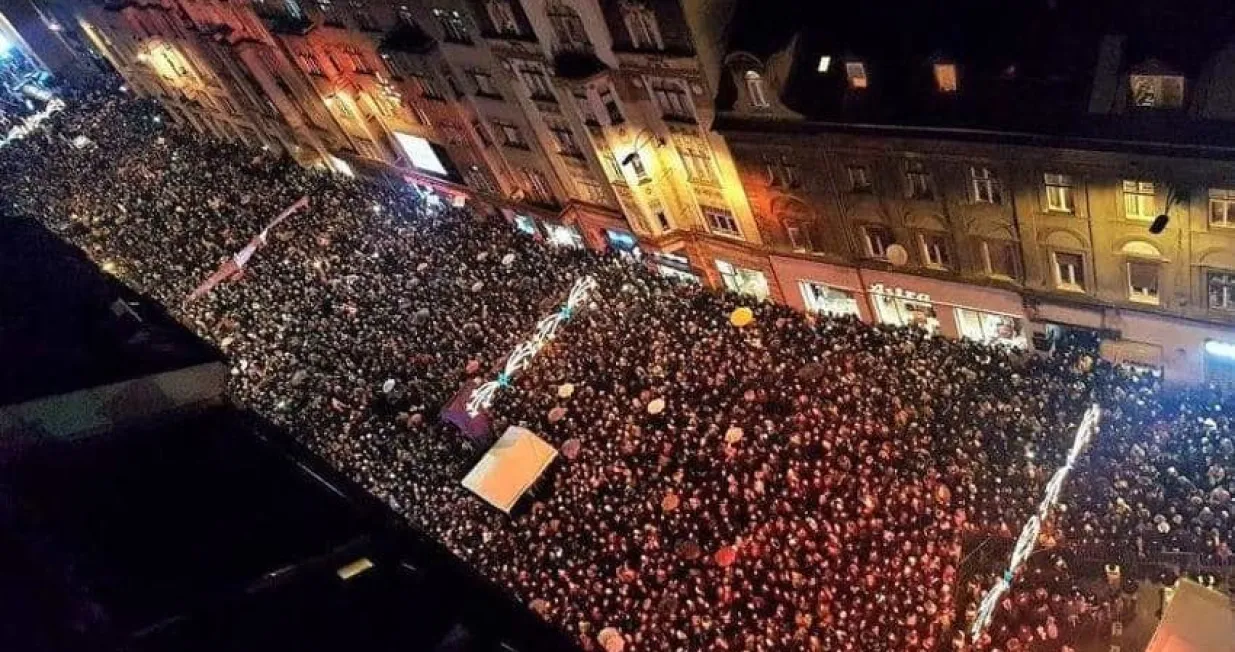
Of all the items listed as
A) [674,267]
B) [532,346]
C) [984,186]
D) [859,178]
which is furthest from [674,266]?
[984,186]

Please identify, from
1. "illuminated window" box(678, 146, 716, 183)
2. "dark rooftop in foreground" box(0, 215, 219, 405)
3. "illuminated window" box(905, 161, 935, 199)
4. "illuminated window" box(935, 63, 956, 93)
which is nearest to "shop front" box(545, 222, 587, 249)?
"illuminated window" box(678, 146, 716, 183)

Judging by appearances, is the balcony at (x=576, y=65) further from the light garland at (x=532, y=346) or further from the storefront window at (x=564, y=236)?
the storefront window at (x=564, y=236)

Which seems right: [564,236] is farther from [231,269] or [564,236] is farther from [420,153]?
[231,269]

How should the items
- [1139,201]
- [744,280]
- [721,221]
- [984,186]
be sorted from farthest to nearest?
[744,280], [721,221], [984,186], [1139,201]

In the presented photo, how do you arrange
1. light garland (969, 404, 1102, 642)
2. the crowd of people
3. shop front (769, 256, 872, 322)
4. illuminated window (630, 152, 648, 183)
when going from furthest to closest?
illuminated window (630, 152, 648, 183) → shop front (769, 256, 872, 322) → the crowd of people → light garland (969, 404, 1102, 642)

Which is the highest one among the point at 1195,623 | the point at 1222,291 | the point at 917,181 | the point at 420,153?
the point at 420,153

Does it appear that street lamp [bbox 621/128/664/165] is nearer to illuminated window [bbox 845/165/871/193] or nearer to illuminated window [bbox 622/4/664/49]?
illuminated window [bbox 622/4/664/49]

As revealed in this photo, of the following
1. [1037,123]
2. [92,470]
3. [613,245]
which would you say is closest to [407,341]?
[613,245]
